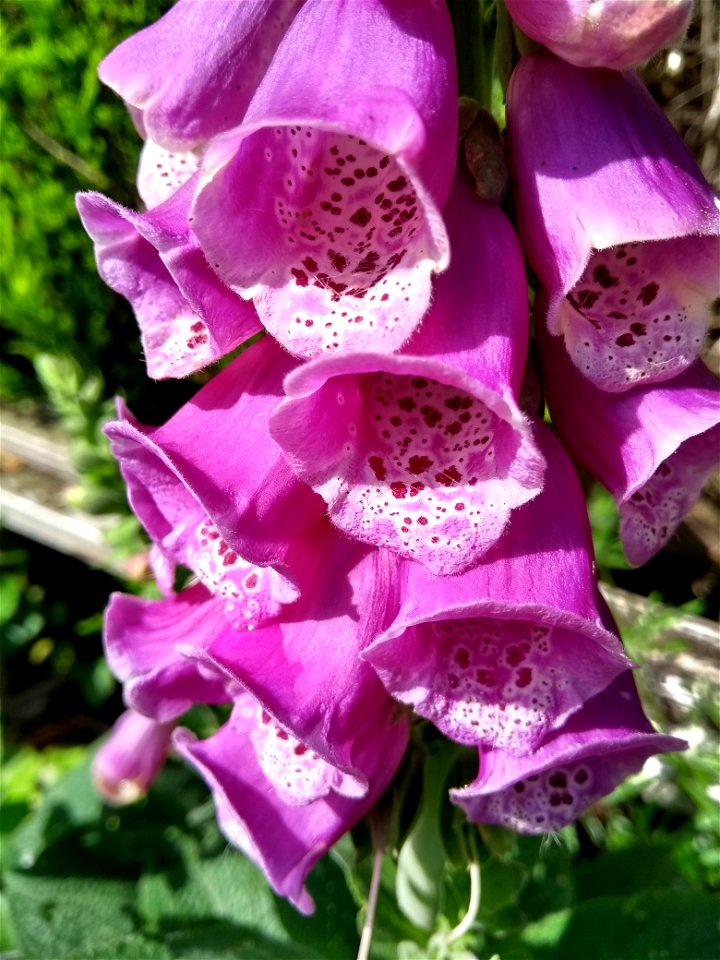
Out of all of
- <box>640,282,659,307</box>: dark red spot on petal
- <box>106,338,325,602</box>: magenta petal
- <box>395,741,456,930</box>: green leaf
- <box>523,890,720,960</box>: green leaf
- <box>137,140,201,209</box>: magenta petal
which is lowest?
<box>523,890,720,960</box>: green leaf

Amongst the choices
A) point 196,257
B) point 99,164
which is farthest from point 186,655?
point 99,164

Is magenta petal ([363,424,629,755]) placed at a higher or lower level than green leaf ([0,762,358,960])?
higher

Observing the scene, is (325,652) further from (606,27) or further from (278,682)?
(606,27)

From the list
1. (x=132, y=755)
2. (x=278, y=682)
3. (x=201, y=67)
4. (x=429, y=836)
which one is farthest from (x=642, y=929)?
(x=201, y=67)

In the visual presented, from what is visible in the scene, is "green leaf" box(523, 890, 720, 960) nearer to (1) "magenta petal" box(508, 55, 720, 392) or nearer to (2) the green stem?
(1) "magenta petal" box(508, 55, 720, 392)

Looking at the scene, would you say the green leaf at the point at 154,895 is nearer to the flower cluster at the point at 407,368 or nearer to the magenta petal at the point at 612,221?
the flower cluster at the point at 407,368

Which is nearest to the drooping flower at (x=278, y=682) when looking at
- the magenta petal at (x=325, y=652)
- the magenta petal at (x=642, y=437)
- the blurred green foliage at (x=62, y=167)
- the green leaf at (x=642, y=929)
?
the magenta petal at (x=325, y=652)

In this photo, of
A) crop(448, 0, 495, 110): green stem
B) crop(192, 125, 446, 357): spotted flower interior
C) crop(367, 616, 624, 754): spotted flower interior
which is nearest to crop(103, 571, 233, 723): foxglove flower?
crop(367, 616, 624, 754): spotted flower interior

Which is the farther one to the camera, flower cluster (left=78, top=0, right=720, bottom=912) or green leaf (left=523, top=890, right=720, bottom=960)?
green leaf (left=523, top=890, right=720, bottom=960)
